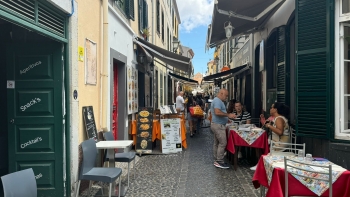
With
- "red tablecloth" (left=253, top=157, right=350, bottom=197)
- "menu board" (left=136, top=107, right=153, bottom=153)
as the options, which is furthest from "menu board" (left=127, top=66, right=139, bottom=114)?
"red tablecloth" (left=253, top=157, right=350, bottom=197)

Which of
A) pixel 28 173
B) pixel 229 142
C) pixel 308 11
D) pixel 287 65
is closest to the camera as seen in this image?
pixel 28 173

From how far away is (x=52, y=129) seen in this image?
447 centimetres

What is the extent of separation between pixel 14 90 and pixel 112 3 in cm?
328

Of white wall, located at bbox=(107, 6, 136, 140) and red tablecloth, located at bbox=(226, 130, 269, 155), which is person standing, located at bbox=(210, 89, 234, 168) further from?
white wall, located at bbox=(107, 6, 136, 140)

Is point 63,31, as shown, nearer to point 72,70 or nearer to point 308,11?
point 72,70

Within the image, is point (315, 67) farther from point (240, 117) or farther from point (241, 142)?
point (240, 117)

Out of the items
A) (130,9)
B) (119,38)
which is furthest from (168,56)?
(119,38)

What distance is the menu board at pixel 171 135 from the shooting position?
27.8 feet

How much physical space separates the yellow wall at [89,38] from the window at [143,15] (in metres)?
Answer: 4.37

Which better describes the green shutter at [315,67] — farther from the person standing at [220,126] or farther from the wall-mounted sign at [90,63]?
the wall-mounted sign at [90,63]

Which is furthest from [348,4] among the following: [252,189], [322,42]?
[252,189]

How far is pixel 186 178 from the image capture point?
6039mm

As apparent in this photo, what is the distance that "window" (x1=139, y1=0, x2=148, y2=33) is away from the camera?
10.3 m

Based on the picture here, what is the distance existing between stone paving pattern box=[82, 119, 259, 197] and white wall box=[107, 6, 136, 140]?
1.22m
